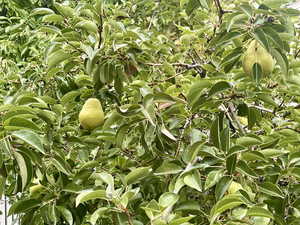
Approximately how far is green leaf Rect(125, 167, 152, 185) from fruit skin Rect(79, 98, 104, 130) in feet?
1.02

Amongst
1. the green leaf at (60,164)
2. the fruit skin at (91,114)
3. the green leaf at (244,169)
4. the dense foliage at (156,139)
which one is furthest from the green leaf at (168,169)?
the fruit skin at (91,114)

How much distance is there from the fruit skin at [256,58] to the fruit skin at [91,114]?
1.33ft

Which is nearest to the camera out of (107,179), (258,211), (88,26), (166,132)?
(258,211)

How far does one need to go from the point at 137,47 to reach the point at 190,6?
198 mm

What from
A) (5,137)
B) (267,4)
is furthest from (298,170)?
(5,137)

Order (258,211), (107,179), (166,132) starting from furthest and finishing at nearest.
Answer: (166,132)
(107,179)
(258,211)

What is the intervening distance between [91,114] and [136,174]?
0.32 metres

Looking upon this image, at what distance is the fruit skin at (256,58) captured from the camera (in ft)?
3.13

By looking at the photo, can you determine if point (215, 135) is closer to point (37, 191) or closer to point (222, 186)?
point (222, 186)

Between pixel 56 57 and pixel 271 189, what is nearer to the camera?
pixel 271 189

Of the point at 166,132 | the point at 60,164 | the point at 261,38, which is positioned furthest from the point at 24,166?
the point at 261,38

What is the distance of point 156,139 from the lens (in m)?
0.98

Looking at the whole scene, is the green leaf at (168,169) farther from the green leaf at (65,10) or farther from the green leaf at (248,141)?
the green leaf at (65,10)

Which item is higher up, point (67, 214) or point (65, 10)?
point (65, 10)
